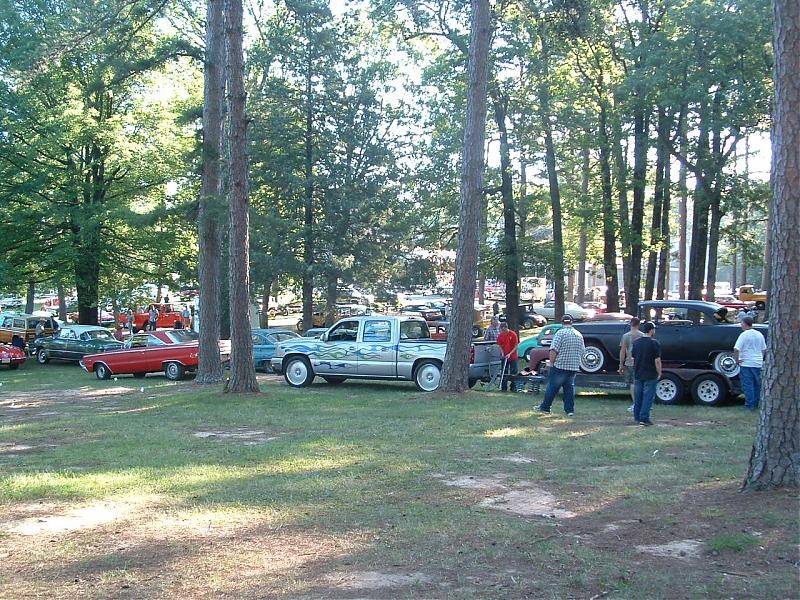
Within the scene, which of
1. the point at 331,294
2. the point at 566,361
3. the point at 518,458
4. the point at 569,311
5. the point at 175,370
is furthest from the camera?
the point at 569,311

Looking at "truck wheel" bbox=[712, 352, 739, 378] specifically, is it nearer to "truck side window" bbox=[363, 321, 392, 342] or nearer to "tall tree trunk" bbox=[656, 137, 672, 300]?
"truck side window" bbox=[363, 321, 392, 342]

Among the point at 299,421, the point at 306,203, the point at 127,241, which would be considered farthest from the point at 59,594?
the point at 127,241

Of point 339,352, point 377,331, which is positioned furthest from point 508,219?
point 339,352

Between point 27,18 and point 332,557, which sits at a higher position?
point 27,18

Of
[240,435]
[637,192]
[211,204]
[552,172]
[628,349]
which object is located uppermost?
[552,172]

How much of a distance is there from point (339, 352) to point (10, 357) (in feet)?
55.5

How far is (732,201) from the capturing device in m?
30.5

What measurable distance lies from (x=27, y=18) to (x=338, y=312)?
17222mm

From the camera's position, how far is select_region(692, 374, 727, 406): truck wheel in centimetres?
1638

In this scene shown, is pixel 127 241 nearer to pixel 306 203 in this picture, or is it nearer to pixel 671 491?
pixel 306 203

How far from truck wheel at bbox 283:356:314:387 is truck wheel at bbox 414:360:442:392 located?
9.96 feet

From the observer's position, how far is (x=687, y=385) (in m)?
16.6

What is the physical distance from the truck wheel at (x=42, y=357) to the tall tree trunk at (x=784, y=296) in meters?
31.9

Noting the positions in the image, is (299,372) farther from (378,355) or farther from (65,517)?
(65,517)
